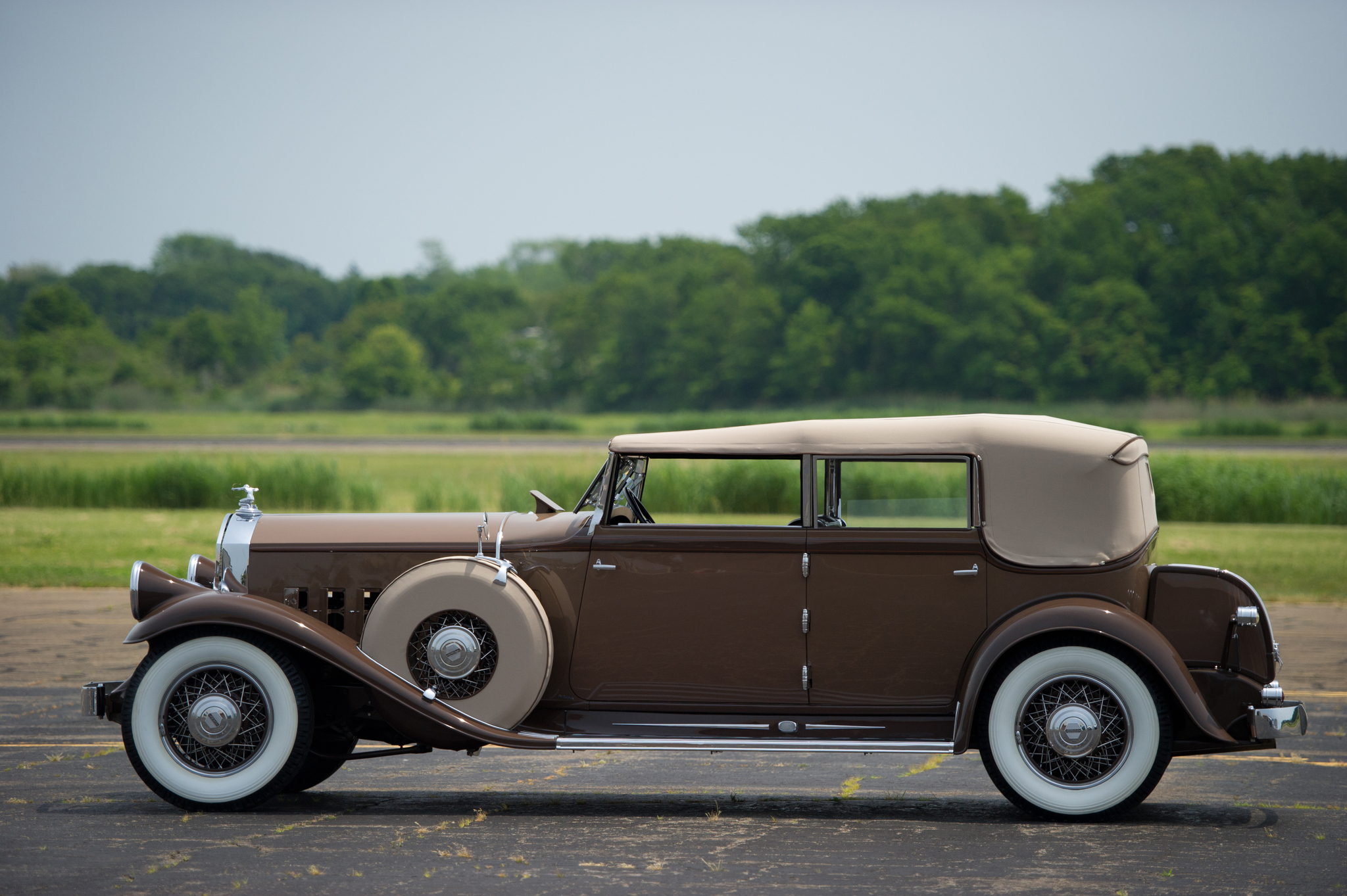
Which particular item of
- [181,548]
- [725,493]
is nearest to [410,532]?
[181,548]

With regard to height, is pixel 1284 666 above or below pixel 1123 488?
below

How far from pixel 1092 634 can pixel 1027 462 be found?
2.63ft

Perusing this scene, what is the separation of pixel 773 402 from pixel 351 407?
3257 cm

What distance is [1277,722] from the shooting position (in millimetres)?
4949

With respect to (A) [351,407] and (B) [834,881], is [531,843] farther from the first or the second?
(A) [351,407]

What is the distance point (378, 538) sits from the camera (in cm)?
553

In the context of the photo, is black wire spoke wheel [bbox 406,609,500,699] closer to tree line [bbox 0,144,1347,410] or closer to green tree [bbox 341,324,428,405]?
tree line [bbox 0,144,1347,410]

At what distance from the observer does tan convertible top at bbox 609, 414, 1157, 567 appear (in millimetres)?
5172

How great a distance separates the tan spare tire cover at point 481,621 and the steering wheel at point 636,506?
2.27 ft

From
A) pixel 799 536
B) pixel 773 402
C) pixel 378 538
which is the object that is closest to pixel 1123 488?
pixel 799 536

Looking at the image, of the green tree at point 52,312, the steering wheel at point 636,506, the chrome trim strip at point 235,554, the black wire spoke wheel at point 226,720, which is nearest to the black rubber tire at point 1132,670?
the steering wheel at point 636,506

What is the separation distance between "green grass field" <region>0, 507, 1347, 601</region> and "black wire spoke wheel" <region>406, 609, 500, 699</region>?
9.18 m

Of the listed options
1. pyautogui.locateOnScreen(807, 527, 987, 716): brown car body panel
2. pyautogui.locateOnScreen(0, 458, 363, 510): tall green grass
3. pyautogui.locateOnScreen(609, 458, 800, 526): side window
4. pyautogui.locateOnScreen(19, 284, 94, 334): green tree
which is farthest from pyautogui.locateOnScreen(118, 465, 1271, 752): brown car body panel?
pyautogui.locateOnScreen(19, 284, 94, 334): green tree

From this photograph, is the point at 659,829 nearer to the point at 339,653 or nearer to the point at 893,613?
the point at 893,613
